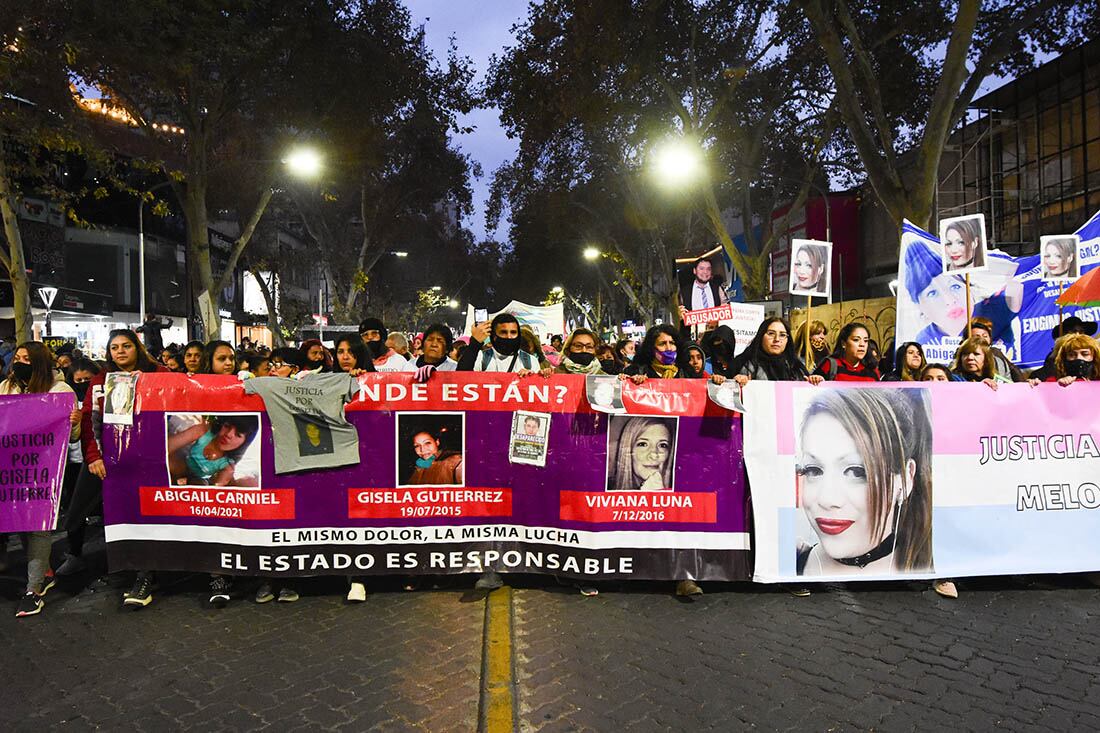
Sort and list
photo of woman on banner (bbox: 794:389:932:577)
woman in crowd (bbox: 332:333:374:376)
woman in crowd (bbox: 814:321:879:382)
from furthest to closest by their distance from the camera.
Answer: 1. woman in crowd (bbox: 814:321:879:382)
2. woman in crowd (bbox: 332:333:374:376)
3. photo of woman on banner (bbox: 794:389:932:577)

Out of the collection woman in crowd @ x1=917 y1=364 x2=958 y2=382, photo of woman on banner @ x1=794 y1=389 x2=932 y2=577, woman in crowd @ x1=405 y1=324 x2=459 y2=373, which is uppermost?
woman in crowd @ x1=405 y1=324 x2=459 y2=373

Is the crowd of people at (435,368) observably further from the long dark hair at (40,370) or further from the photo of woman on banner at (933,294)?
the photo of woman on banner at (933,294)

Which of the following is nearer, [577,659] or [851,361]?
[577,659]

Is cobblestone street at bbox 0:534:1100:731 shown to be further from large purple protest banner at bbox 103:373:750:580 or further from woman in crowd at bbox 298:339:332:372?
woman in crowd at bbox 298:339:332:372

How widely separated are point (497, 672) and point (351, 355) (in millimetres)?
3015

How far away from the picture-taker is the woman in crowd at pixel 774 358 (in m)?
5.57

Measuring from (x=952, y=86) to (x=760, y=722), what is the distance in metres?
9.58

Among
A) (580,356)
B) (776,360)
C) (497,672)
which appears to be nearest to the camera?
(497,672)

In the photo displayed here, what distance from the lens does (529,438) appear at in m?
4.97

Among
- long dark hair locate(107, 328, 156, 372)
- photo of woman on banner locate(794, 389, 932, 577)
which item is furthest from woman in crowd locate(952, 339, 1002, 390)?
long dark hair locate(107, 328, 156, 372)

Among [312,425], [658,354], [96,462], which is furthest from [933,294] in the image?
[96,462]

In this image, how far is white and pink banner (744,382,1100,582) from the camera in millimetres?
4906

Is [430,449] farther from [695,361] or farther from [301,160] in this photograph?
[301,160]

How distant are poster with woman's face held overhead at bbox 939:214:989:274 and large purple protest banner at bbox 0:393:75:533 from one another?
27.0ft
